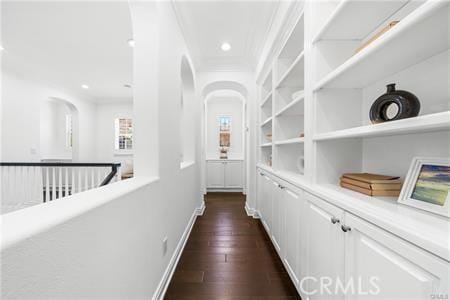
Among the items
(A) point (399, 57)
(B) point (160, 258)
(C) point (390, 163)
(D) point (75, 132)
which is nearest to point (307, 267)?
(C) point (390, 163)

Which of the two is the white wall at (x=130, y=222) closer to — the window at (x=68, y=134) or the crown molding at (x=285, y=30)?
the crown molding at (x=285, y=30)

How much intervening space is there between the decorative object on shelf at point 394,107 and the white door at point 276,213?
1190 millimetres

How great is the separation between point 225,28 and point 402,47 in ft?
7.18

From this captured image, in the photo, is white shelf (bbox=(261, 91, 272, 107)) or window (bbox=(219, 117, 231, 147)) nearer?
white shelf (bbox=(261, 91, 272, 107))

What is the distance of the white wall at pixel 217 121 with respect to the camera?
20.1 ft

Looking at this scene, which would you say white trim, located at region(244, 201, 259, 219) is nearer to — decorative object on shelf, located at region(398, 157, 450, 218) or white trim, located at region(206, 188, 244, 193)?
white trim, located at region(206, 188, 244, 193)

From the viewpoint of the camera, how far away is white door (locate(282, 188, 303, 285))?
1.56 m

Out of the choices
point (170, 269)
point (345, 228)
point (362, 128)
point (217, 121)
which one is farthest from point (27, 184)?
point (362, 128)

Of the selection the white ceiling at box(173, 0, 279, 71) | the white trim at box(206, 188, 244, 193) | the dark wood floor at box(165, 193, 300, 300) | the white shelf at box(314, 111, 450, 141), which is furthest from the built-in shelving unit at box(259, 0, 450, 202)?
the white trim at box(206, 188, 244, 193)

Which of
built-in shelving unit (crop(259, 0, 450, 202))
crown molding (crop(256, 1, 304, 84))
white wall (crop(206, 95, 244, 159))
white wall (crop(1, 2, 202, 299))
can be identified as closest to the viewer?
white wall (crop(1, 2, 202, 299))

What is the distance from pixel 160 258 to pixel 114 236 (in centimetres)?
80

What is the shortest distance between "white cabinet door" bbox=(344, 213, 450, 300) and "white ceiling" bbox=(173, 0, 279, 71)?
7.37 ft

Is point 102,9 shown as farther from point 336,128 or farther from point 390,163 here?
point 390,163

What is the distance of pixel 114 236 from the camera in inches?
36.7
